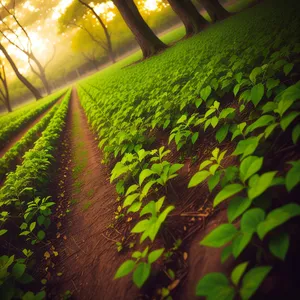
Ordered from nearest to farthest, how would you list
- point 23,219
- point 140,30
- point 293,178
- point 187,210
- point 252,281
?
point 252,281
point 293,178
point 187,210
point 23,219
point 140,30

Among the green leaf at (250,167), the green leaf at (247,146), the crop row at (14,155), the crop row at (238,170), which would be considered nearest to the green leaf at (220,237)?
the crop row at (238,170)

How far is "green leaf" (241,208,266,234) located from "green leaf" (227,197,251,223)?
7 centimetres

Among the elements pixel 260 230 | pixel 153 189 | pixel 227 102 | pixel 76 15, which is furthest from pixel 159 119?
pixel 76 15

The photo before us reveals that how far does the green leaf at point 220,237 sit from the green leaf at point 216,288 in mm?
154

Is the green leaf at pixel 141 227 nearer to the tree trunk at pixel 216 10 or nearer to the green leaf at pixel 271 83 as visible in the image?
the green leaf at pixel 271 83

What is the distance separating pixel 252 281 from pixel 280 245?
221 millimetres

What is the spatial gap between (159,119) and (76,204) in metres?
1.88

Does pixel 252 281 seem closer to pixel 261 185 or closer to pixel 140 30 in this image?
pixel 261 185

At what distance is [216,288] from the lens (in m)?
1.07

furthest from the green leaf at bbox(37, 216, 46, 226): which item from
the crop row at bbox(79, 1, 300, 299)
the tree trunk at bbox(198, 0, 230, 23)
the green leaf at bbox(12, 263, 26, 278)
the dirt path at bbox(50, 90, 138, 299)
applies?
the tree trunk at bbox(198, 0, 230, 23)

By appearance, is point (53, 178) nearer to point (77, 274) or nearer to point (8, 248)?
point (8, 248)

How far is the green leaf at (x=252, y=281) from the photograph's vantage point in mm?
974

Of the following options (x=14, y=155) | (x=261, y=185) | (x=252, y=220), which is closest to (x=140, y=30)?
(x=14, y=155)

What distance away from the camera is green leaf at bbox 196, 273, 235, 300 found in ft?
3.38
